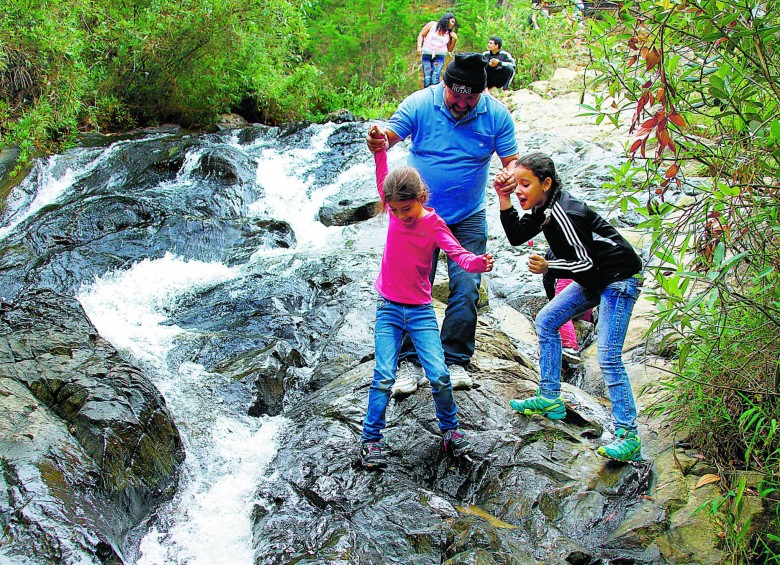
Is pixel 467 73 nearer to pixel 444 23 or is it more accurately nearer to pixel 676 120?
pixel 676 120

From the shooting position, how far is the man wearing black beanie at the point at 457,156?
4.24m

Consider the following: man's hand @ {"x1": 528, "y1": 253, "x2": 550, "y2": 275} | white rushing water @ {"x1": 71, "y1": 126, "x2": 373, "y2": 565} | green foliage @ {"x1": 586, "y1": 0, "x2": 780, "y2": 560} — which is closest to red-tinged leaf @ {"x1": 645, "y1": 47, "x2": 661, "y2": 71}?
green foliage @ {"x1": 586, "y1": 0, "x2": 780, "y2": 560}

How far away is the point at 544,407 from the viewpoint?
419 cm

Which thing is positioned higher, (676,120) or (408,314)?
(676,120)

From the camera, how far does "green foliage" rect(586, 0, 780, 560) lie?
255 centimetres

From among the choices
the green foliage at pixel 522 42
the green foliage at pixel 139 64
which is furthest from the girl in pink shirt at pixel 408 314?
the green foliage at pixel 522 42

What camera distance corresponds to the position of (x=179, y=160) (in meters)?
11.2

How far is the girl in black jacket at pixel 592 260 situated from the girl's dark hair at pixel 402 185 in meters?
0.48

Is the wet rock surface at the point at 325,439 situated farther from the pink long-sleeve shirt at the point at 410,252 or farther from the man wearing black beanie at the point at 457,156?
the pink long-sleeve shirt at the point at 410,252

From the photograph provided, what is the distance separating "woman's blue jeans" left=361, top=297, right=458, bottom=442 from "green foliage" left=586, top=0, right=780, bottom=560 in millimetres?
1300

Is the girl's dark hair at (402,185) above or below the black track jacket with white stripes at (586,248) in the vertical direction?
above

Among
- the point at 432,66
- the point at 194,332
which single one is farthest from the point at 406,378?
the point at 432,66

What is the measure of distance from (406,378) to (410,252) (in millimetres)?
982

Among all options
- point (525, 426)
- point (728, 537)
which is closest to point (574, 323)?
point (525, 426)
